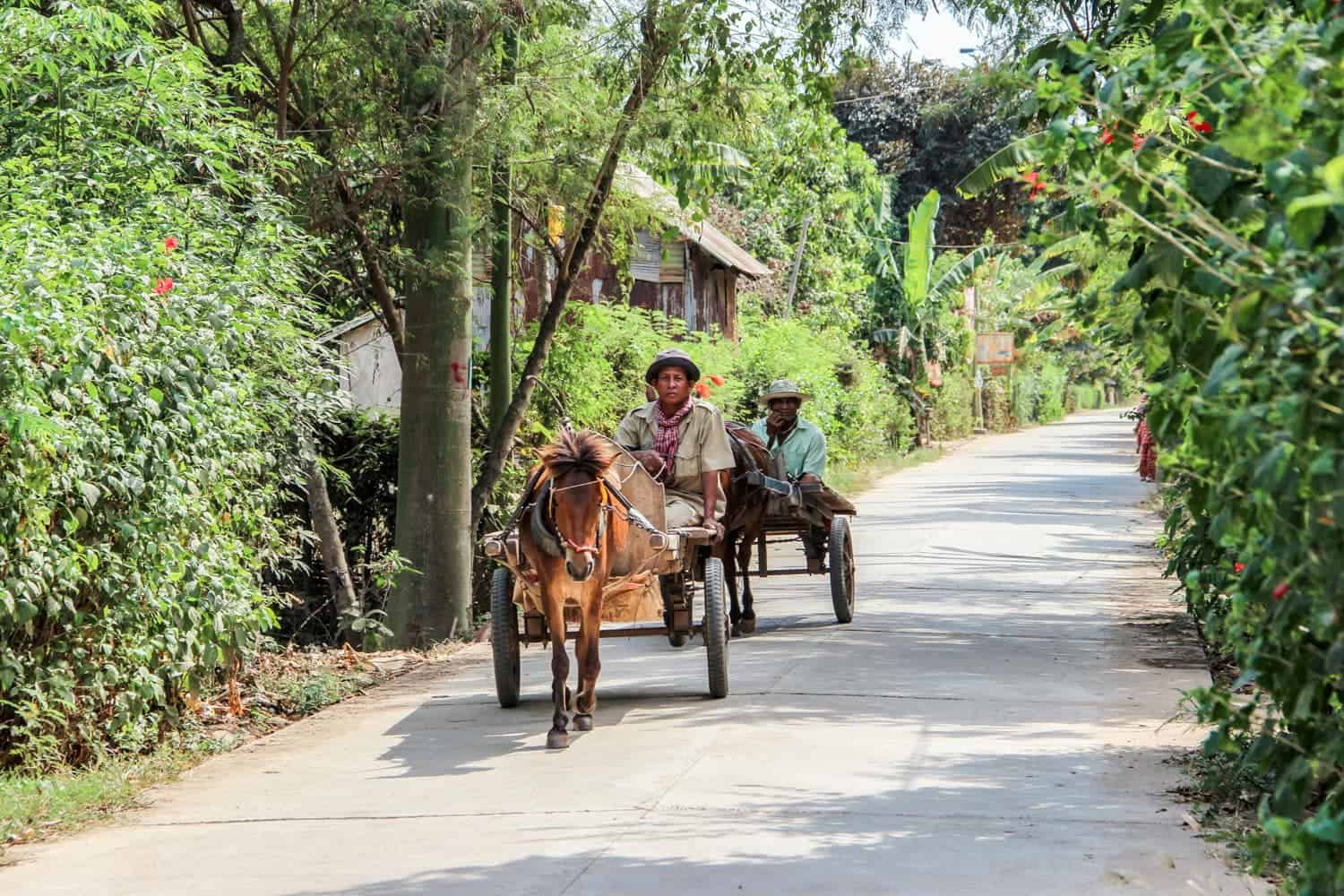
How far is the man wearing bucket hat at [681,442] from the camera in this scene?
11.4 metres

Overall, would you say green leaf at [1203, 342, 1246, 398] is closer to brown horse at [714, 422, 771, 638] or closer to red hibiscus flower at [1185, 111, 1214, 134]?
red hibiscus flower at [1185, 111, 1214, 134]

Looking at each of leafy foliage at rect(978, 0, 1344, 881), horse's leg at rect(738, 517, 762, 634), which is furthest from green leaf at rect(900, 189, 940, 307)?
leafy foliage at rect(978, 0, 1344, 881)

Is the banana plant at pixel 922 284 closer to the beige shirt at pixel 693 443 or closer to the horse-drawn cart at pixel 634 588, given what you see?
the beige shirt at pixel 693 443

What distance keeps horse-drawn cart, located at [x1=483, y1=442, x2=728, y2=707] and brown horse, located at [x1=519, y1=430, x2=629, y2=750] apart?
0.14 metres

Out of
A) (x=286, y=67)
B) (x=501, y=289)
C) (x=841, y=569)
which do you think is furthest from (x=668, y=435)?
(x=501, y=289)

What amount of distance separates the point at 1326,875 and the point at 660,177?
12.3 metres

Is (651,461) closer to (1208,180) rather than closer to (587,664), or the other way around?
(587,664)

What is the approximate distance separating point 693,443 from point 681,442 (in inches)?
3.2

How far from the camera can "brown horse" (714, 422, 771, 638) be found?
13.4 metres

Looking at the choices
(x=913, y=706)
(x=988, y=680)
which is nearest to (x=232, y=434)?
(x=913, y=706)

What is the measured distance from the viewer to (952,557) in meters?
20.4

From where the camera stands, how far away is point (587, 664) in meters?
9.91

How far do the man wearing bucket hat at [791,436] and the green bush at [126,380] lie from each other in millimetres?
4434

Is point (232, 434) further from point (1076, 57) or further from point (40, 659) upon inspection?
point (1076, 57)
